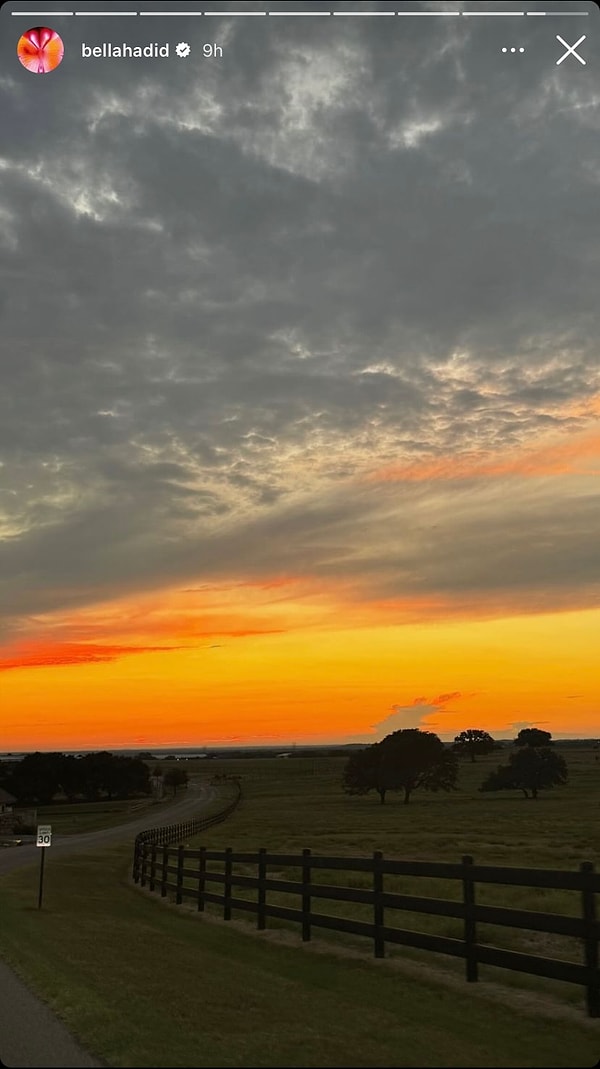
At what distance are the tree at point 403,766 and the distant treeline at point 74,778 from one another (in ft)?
141

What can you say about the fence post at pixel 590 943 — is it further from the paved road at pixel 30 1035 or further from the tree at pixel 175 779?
the tree at pixel 175 779

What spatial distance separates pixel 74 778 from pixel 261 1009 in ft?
421

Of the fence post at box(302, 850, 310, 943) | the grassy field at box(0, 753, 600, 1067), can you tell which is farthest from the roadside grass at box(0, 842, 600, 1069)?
the fence post at box(302, 850, 310, 943)

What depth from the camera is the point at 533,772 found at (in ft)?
341

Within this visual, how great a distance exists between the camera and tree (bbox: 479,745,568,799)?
10394 centimetres

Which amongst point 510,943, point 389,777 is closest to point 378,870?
point 510,943

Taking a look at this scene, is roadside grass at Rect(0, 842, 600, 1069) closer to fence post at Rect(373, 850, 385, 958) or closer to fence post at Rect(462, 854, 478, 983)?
fence post at Rect(462, 854, 478, 983)

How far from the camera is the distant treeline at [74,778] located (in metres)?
125

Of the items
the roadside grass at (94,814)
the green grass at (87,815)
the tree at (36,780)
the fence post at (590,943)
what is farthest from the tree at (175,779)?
the fence post at (590,943)

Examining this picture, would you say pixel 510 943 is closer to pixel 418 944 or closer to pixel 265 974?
pixel 418 944

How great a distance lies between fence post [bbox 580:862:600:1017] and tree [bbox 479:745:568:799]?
97287 millimetres

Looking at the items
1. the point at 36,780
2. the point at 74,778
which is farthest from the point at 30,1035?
the point at 74,778

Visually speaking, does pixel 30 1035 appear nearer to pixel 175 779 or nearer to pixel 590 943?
pixel 590 943

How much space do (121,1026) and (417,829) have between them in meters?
51.0
